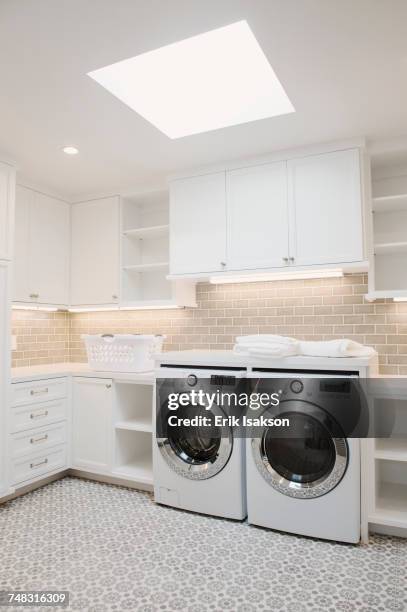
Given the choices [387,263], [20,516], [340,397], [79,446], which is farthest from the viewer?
[79,446]

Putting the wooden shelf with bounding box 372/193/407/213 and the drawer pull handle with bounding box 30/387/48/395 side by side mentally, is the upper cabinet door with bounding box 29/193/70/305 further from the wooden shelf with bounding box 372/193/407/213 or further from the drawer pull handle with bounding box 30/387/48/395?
the wooden shelf with bounding box 372/193/407/213

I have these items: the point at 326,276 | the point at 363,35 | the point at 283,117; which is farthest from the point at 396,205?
the point at 363,35

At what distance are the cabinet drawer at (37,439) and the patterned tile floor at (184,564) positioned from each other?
14.9 inches

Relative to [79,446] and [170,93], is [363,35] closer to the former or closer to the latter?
[170,93]

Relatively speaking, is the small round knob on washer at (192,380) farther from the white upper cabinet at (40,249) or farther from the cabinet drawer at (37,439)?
the white upper cabinet at (40,249)

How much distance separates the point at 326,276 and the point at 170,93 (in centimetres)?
156

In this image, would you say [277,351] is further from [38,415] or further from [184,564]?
[38,415]

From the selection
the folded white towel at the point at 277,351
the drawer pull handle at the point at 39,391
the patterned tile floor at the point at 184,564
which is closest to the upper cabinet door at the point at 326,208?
the folded white towel at the point at 277,351

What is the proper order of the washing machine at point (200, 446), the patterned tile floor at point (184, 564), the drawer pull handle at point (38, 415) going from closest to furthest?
1. the patterned tile floor at point (184, 564)
2. the washing machine at point (200, 446)
3. the drawer pull handle at point (38, 415)

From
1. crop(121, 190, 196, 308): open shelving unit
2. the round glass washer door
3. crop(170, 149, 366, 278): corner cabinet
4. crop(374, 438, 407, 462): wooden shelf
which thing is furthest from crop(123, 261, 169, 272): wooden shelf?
crop(374, 438, 407, 462): wooden shelf

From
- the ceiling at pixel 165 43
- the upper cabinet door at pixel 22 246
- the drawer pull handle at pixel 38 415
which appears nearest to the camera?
the ceiling at pixel 165 43

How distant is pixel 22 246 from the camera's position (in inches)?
132

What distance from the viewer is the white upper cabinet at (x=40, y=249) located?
3338mm

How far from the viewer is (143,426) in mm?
3088
